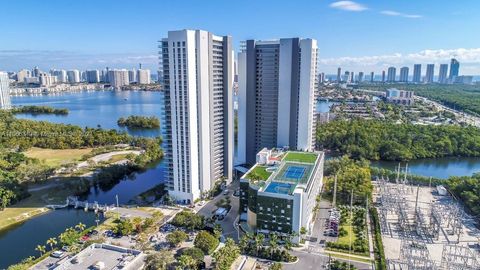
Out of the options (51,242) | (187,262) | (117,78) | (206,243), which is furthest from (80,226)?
(117,78)

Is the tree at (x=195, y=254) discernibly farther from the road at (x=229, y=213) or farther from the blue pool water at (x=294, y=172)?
the blue pool water at (x=294, y=172)

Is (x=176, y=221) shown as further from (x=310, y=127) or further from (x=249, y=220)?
(x=310, y=127)

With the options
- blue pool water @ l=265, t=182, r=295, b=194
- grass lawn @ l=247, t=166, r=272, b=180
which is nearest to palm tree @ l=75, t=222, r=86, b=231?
grass lawn @ l=247, t=166, r=272, b=180

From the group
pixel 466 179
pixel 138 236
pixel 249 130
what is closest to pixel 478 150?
pixel 466 179

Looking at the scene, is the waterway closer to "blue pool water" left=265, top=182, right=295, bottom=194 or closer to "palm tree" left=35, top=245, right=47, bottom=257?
"palm tree" left=35, top=245, right=47, bottom=257

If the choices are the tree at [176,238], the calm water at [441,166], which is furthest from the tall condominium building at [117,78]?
the tree at [176,238]

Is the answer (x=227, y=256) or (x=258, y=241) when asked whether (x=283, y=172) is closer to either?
(x=258, y=241)
